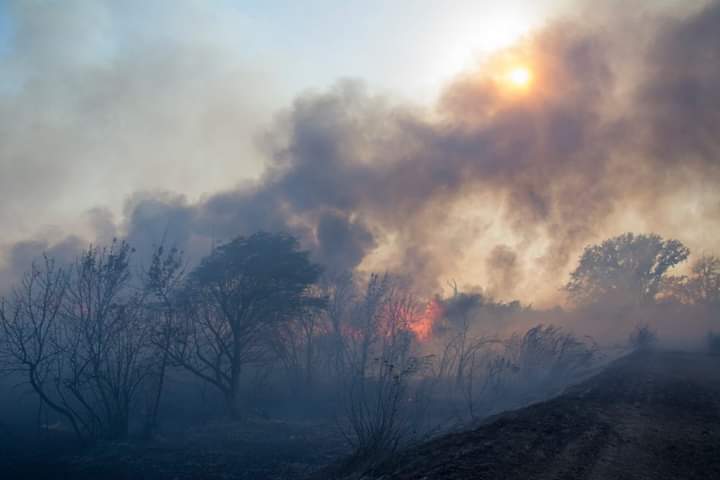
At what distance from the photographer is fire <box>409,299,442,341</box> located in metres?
45.1

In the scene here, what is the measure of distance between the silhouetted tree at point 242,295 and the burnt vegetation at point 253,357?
0.31 ft

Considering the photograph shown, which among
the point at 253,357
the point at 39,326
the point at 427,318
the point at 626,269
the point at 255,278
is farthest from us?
the point at 626,269

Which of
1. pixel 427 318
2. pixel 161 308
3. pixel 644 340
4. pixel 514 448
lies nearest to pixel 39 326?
pixel 161 308

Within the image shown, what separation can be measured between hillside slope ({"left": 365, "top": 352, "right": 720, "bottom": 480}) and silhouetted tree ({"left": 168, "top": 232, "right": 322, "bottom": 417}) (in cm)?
1853

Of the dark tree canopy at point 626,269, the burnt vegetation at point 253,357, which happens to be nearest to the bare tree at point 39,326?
the burnt vegetation at point 253,357

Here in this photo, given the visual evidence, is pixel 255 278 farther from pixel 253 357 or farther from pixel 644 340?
pixel 644 340

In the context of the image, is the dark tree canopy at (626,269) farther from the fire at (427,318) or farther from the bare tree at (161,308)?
the bare tree at (161,308)

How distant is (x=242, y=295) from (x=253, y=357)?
663 cm

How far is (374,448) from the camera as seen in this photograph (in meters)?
13.0

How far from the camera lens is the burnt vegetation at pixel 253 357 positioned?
2312cm

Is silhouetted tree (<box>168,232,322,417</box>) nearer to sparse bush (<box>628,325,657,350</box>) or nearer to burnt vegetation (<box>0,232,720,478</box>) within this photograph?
burnt vegetation (<box>0,232,720,478</box>)

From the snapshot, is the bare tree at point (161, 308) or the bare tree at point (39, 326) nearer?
the bare tree at point (39, 326)

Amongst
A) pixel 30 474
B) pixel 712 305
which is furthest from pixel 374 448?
pixel 712 305

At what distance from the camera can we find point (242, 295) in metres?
30.0
